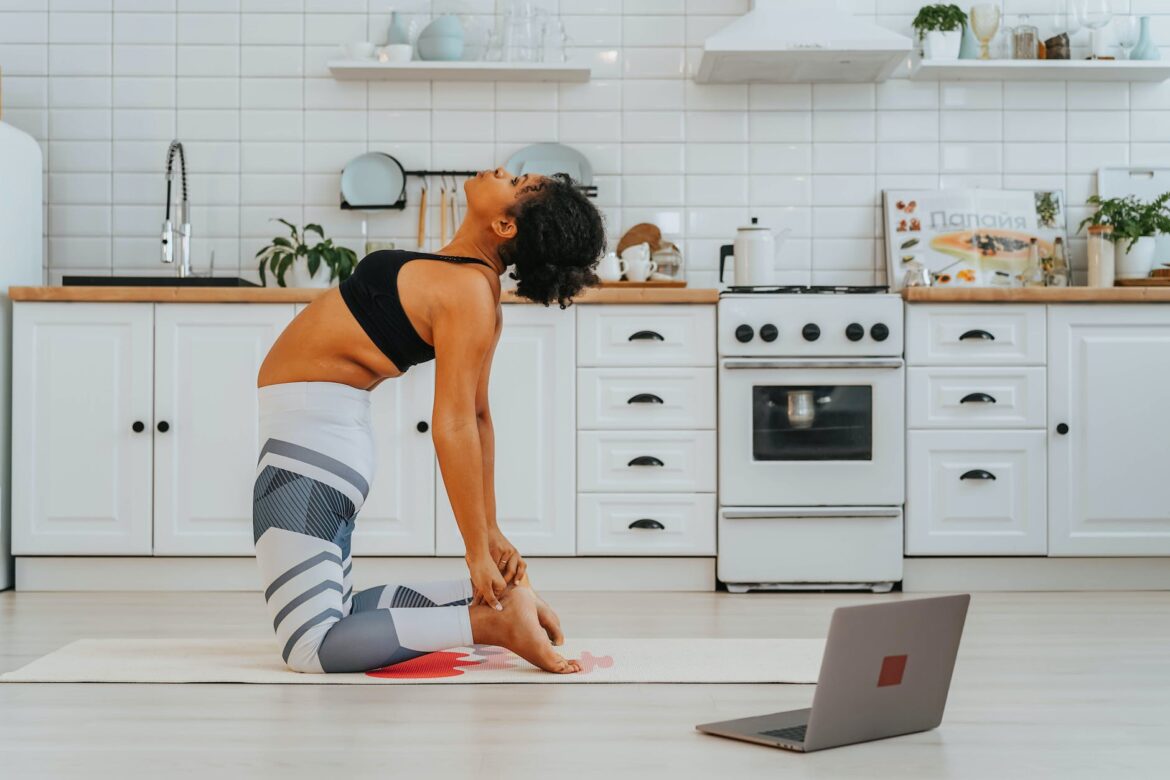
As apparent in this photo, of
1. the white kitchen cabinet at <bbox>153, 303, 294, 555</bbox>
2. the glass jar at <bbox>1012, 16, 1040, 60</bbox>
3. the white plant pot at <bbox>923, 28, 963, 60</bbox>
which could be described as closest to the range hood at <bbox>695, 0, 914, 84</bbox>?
the white plant pot at <bbox>923, 28, 963, 60</bbox>

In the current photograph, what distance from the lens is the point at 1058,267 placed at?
Answer: 409cm

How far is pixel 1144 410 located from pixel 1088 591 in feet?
1.85

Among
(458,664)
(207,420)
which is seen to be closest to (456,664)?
(458,664)

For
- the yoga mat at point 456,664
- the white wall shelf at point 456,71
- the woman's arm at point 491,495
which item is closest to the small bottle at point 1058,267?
the white wall shelf at point 456,71

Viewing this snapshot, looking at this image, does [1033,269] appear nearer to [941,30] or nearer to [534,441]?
[941,30]

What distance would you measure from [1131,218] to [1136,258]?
0.13 m

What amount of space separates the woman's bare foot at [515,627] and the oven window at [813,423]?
4.60ft

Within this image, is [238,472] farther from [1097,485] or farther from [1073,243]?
[1073,243]

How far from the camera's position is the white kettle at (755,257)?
3818mm

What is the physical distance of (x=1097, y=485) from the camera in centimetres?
358

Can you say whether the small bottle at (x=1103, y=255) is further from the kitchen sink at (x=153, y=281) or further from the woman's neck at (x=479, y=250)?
the kitchen sink at (x=153, y=281)

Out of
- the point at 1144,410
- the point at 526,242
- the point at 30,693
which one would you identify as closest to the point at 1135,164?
the point at 1144,410

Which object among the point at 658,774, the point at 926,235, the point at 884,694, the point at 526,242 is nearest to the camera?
the point at 658,774

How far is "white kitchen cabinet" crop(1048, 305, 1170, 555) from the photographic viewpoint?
141 inches
